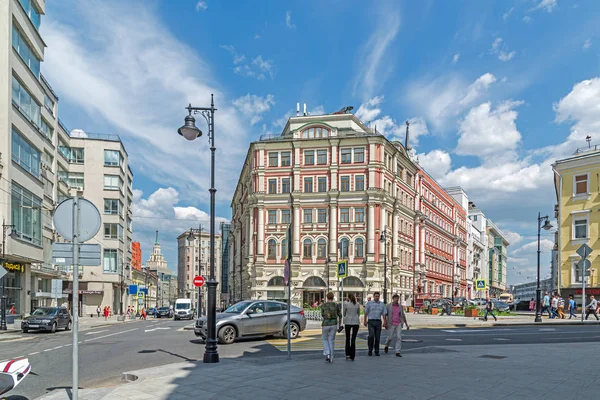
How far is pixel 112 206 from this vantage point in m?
63.6

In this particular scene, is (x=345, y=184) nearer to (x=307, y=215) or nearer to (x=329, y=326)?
(x=307, y=215)

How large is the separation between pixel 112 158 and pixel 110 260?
12854 mm

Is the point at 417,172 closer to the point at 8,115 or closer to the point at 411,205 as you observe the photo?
the point at 411,205

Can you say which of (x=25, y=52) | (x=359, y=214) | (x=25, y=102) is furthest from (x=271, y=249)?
(x=25, y=52)

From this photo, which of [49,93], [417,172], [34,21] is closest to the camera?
[34,21]

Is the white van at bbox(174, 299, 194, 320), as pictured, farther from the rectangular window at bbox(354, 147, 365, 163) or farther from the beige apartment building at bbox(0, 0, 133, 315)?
the rectangular window at bbox(354, 147, 365, 163)

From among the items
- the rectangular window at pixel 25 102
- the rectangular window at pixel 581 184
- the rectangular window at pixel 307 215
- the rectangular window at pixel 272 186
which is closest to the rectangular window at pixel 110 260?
the rectangular window at pixel 272 186

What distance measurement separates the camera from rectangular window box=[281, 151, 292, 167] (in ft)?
186

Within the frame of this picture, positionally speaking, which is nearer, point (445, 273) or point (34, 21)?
point (34, 21)

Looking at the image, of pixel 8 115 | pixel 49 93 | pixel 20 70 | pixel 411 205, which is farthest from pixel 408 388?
pixel 411 205

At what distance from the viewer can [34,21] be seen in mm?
38312

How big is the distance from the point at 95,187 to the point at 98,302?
14.3 meters

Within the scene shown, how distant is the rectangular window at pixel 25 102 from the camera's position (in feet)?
111

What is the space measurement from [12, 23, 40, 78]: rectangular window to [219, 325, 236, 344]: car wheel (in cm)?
2739
